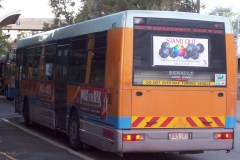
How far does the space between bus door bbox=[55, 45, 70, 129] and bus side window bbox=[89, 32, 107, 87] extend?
2016mm

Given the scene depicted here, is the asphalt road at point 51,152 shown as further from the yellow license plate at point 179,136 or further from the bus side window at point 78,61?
the bus side window at point 78,61

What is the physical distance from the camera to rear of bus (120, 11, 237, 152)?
9.23 metres

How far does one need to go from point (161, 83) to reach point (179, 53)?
25.6 inches

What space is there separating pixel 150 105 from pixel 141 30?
1344mm

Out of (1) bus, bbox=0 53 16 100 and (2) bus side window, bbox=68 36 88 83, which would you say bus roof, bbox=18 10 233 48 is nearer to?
(2) bus side window, bbox=68 36 88 83

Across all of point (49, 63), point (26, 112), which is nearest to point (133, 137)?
point (49, 63)

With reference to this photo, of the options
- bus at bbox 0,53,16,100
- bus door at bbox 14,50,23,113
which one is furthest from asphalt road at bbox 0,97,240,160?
bus at bbox 0,53,16,100

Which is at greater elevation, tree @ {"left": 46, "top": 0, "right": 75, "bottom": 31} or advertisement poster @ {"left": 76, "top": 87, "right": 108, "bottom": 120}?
tree @ {"left": 46, "top": 0, "right": 75, "bottom": 31}

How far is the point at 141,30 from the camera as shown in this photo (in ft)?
30.7

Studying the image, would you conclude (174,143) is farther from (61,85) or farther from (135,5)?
(135,5)

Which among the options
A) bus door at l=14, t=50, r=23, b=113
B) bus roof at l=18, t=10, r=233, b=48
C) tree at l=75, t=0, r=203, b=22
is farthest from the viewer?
tree at l=75, t=0, r=203, b=22

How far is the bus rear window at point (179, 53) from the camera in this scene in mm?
9352

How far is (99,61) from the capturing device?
10180 millimetres

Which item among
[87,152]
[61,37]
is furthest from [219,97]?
[61,37]
